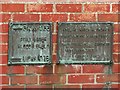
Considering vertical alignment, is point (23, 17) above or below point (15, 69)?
above

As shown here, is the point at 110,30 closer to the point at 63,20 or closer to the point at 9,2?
the point at 63,20

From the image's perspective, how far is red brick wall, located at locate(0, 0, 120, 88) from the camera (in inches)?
127

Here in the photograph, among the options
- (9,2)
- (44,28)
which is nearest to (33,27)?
(44,28)

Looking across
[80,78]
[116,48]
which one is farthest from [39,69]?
[116,48]

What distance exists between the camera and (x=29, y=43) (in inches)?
128

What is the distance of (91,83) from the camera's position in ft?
10.8

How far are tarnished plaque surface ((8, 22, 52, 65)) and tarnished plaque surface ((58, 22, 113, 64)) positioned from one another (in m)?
0.12

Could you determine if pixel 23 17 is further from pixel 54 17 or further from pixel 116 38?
pixel 116 38

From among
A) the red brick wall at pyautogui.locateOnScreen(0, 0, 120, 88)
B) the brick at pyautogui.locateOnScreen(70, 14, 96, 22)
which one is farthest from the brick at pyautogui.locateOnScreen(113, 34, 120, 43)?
the brick at pyautogui.locateOnScreen(70, 14, 96, 22)

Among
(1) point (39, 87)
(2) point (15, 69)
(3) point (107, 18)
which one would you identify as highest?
(3) point (107, 18)

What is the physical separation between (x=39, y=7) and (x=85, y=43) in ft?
1.63

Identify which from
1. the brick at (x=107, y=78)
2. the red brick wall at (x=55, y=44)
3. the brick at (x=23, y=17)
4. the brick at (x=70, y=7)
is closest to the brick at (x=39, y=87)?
the red brick wall at (x=55, y=44)

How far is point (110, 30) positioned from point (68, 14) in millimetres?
385

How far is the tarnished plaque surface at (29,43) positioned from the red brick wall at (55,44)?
1.7 inches
